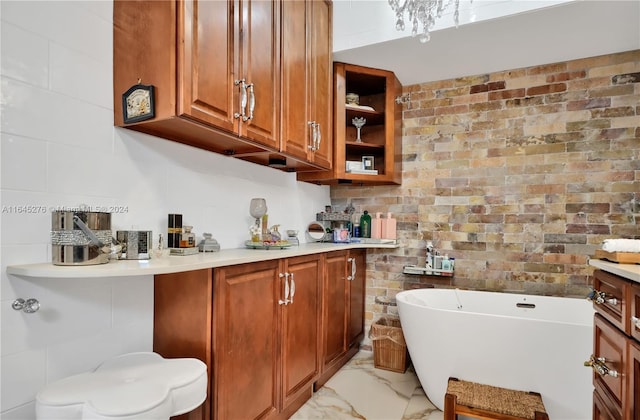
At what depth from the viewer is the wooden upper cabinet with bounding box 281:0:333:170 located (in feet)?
6.62

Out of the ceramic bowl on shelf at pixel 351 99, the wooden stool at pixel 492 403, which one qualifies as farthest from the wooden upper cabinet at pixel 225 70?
the wooden stool at pixel 492 403

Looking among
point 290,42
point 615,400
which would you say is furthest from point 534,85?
point 615,400

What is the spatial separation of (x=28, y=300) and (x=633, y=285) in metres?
1.96

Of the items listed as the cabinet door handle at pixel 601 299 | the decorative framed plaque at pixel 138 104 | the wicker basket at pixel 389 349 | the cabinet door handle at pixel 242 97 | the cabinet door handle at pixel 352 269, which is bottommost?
the wicker basket at pixel 389 349

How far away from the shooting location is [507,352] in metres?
1.97

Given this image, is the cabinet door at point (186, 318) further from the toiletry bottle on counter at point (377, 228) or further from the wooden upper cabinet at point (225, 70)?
the toiletry bottle on counter at point (377, 228)

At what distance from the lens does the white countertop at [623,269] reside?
1021 mm

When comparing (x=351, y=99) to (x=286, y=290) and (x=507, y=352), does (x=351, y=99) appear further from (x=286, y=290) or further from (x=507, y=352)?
(x=507, y=352)

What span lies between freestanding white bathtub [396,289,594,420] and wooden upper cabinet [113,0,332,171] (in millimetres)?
1380

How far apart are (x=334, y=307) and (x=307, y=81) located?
162 centimetres

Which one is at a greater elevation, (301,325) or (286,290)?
(286,290)

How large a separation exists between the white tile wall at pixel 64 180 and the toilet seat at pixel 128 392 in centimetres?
16

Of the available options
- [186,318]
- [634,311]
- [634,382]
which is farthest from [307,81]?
[634,382]

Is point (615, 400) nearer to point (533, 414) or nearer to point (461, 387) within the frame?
point (533, 414)
